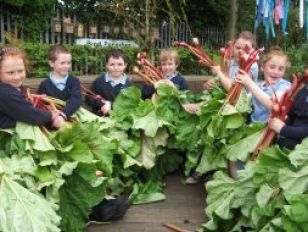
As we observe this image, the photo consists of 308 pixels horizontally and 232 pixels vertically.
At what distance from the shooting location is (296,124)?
3.60m

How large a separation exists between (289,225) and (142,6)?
861 cm

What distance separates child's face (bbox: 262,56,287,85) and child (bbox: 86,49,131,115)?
148 cm

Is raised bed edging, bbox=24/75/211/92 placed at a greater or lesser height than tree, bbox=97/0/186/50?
lesser

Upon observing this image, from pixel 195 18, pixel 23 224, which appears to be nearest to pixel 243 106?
pixel 23 224

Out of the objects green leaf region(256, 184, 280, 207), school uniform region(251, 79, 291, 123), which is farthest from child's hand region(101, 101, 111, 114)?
green leaf region(256, 184, 280, 207)

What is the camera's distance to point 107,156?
393cm

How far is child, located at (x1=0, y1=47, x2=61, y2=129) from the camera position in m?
3.64

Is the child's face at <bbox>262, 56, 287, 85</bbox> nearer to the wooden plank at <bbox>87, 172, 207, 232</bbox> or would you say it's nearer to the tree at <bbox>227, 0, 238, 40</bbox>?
Answer: the wooden plank at <bbox>87, 172, 207, 232</bbox>

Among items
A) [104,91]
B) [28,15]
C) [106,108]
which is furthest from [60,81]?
[28,15]

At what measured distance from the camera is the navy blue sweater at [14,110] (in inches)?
143

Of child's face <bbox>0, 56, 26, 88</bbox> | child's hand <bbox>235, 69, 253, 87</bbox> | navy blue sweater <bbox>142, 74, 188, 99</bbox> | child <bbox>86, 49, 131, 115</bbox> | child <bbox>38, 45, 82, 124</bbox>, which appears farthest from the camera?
navy blue sweater <bbox>142, 74, 188, 99</bbox>

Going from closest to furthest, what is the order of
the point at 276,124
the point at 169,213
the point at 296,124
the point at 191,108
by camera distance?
the point at 276,124
the point at 296,124
the point at 169,213
the point at 191,108

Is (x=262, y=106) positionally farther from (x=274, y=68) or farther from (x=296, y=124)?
(x=296, y=124)

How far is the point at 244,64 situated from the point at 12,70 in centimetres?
158
